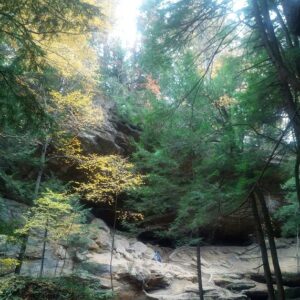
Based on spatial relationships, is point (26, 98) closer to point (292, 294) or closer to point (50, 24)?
point (50, 24)

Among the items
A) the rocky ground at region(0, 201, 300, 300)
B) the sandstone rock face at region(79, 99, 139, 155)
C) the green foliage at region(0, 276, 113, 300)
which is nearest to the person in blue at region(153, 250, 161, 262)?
the rocky ground at region(0, 201, 300, 300)

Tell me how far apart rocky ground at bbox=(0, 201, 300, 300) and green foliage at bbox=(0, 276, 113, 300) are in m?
1.67

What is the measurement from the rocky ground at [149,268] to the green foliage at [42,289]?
1.67 metres

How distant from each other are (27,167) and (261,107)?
1232 centimetres

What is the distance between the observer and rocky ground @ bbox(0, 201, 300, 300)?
1225cm

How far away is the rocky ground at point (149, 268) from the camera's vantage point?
1225cm

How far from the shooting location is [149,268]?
554 inches

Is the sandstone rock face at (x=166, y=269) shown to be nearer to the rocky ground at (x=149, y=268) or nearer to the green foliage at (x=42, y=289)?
the rocky ground at (x=149, y=268)

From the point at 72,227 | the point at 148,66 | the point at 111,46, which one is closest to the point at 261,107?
the point at 148,66

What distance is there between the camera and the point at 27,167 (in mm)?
15461

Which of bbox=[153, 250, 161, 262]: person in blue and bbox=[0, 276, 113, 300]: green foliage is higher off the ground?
bbox=[153, 250, 161, 262]: person in blue

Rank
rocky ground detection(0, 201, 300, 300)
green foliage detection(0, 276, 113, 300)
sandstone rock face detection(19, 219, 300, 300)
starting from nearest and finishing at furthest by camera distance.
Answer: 1. green foliage detection(0, 276, 113, 300)
2. rocky ground detection(0, 201, 300, 300)
3. sandstone rock face detection(19, 219, 300, 300)

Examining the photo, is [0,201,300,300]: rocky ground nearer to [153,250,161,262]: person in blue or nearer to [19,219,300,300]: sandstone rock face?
[19,219,300,300]: sandstone rock face

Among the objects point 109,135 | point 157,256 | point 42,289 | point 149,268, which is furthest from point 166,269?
point 42,289
